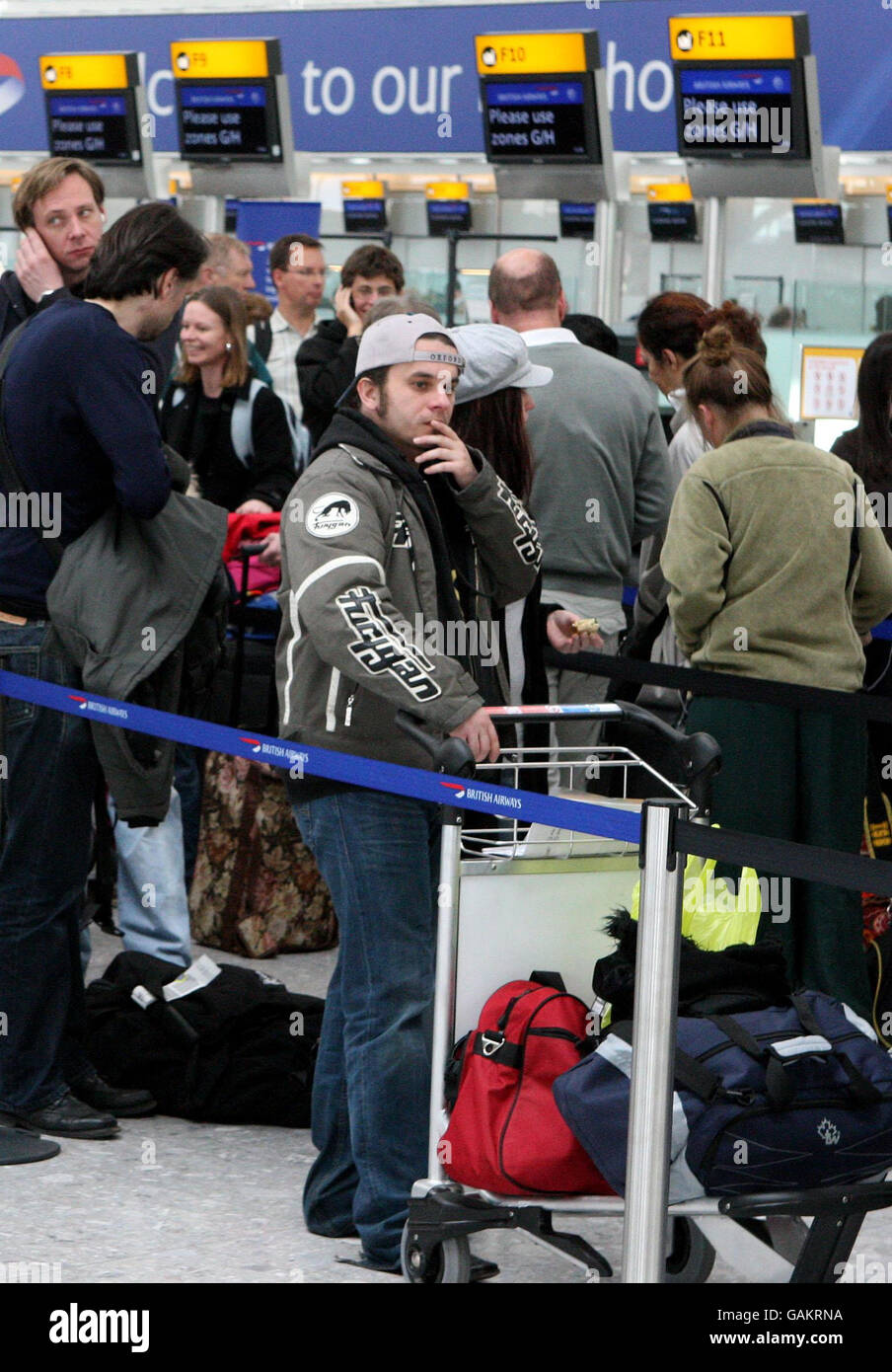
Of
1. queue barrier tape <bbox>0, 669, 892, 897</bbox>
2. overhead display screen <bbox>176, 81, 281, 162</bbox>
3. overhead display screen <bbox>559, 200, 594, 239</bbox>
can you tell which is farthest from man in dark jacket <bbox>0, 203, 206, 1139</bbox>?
overhead display screen <bbox>559, 200, 594, 239</bbox>

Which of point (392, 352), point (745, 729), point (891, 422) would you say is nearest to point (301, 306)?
point (891, 422)

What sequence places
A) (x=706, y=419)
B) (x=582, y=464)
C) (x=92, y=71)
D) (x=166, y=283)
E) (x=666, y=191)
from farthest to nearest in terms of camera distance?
(x=666, y=191)
(x=92, y=71)
(x=582, y=464)
(x=706, y=419)
(x=166, y=283)

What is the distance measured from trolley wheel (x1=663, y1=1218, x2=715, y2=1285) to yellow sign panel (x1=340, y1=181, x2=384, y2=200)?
15699 millimetres

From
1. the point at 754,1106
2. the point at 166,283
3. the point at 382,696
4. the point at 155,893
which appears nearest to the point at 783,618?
the point at 382,696

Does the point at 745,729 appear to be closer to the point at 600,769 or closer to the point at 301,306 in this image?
the point at 600,769

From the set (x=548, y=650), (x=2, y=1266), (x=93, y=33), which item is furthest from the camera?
(x=93, y=33)

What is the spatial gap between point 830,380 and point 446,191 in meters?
6.56

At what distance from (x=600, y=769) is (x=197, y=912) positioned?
4.14 feet

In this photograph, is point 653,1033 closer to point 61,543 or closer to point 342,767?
point 342,767

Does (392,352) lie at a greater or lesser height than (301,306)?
lesser

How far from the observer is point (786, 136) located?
7.46m

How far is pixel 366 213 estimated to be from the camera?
18.1m

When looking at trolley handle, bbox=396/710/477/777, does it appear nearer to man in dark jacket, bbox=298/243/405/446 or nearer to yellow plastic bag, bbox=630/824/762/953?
yellow plastic bag, bbox=630/824/762/953
